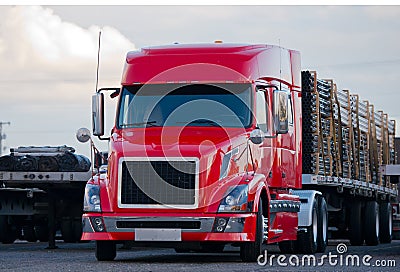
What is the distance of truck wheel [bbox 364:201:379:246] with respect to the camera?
25.3m

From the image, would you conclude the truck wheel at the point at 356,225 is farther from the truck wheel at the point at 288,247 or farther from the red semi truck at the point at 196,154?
the red semi truck at the point at 196,154

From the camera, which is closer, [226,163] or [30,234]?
[226,163]

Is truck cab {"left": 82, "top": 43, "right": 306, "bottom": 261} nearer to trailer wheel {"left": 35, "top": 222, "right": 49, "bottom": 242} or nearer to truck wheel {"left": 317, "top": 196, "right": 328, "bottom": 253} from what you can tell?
truck wheel {"left": 317, "top": 196, "right": 328, "bottom": 253}

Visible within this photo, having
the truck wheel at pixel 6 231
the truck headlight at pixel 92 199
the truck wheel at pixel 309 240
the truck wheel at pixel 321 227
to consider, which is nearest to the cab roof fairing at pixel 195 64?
the truck headlight at pixel 92 199

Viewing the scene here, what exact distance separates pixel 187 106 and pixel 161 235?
6.66 ft

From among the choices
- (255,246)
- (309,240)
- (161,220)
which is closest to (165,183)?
(161,220)

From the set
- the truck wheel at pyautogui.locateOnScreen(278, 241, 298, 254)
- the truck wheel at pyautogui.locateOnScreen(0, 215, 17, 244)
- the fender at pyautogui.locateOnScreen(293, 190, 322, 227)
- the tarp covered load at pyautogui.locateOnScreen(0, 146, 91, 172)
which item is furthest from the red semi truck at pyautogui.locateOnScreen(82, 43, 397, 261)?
the truck wheel at pyautogui.locateOnScreen(0, 215, 17, 244)

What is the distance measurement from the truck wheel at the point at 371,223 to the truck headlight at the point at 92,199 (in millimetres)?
11542

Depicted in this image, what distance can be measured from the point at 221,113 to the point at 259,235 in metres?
1.83

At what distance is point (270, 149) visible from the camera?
1628 centimetres

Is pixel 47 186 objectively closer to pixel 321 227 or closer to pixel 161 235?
pixel 321 227

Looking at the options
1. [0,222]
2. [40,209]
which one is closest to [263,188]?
[40,209]

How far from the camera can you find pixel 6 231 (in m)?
24.4

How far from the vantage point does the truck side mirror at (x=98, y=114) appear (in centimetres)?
1580
